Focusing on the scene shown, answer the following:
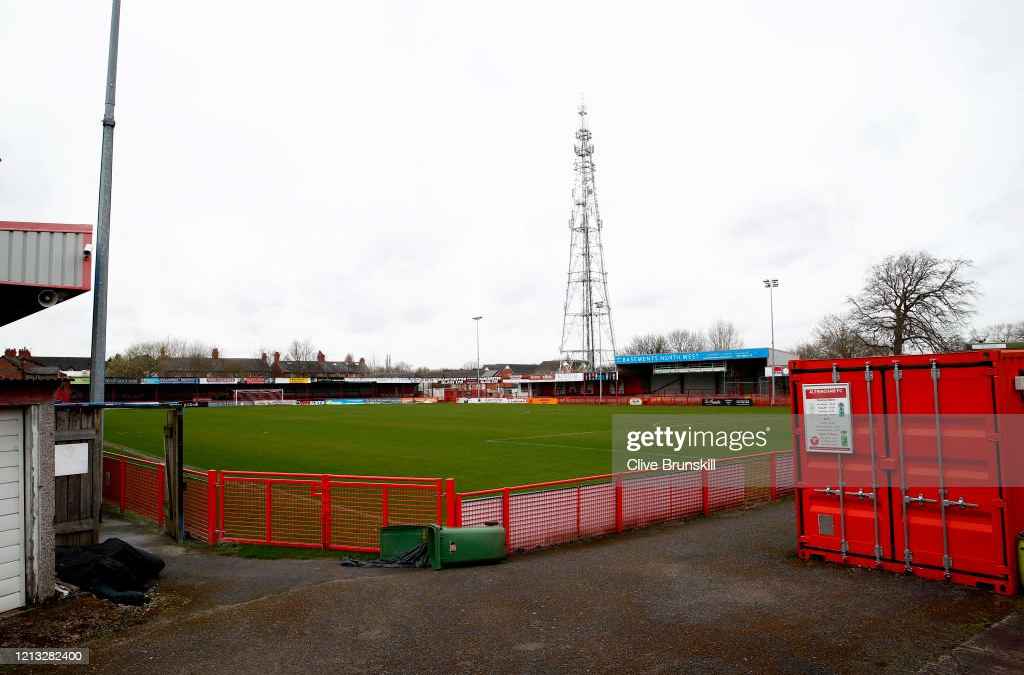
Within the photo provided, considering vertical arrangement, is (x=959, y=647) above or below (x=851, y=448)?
below

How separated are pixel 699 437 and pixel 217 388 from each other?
90632mm

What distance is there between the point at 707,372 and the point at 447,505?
76.0 m

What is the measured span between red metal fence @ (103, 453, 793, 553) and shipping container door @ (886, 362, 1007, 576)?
4493mm

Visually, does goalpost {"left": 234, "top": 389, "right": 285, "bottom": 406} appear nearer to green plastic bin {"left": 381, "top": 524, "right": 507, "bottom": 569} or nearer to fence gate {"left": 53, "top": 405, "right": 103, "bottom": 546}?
fence gate {"left": 53, "top": 405, "right": 103, "bottom": 546}

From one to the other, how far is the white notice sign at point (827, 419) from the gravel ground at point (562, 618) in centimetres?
159

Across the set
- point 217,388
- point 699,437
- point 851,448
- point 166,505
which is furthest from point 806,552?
point 217,388

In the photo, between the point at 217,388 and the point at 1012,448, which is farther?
the point at 217,388

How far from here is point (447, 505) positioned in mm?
10273

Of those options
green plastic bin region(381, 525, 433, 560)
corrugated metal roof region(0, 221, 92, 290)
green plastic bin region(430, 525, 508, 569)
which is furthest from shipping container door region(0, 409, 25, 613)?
green plastic bin region(430, 525, 508, 569)

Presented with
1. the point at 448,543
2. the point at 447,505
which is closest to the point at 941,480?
the point at 448,543

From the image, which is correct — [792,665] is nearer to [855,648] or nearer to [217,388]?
[855,648]

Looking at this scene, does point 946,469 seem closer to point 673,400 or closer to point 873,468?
point 873,468

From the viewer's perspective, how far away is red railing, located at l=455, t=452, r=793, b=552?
1071cm

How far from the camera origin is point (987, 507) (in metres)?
7.46
